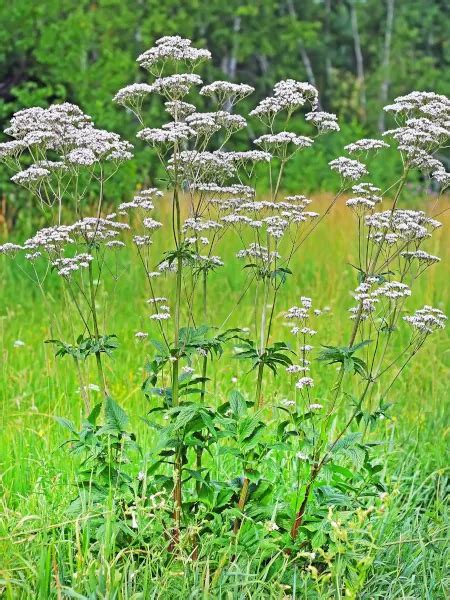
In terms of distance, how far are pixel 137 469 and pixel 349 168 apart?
162 centimetres

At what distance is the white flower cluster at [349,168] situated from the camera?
9.71 ft

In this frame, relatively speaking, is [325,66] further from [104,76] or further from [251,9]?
→ [104,76]

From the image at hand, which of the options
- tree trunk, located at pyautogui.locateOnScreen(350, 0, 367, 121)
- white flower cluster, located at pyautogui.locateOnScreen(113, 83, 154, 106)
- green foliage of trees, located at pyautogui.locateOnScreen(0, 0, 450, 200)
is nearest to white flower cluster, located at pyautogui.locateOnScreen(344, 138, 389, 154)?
white flower cluster, located at pyautogui.locateOnScreen(113, 83, 154, 106)

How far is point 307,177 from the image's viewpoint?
774 inches

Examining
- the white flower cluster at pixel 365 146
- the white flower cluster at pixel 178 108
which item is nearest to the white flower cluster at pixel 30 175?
the white flower cluster at pixel 178 108

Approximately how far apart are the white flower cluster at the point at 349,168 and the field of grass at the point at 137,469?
1056 mm

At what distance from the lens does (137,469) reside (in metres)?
3.77

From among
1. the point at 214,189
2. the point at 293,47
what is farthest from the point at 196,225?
the point at 293,47

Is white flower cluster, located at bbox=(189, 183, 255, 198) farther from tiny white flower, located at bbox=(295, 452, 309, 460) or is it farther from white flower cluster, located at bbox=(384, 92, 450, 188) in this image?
tiny white flower, located at bbox=(295, 452, 309, 460)

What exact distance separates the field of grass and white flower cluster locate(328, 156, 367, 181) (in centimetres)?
106

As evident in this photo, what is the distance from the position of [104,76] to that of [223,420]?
7.96 m


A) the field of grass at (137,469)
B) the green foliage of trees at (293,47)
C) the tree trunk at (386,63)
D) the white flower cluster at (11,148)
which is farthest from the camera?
the tree trunk at (386,63)

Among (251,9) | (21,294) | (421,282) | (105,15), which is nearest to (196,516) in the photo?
(21,294)

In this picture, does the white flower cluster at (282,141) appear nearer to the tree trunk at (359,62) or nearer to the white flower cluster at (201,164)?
the white flower cluster at (201,164)
